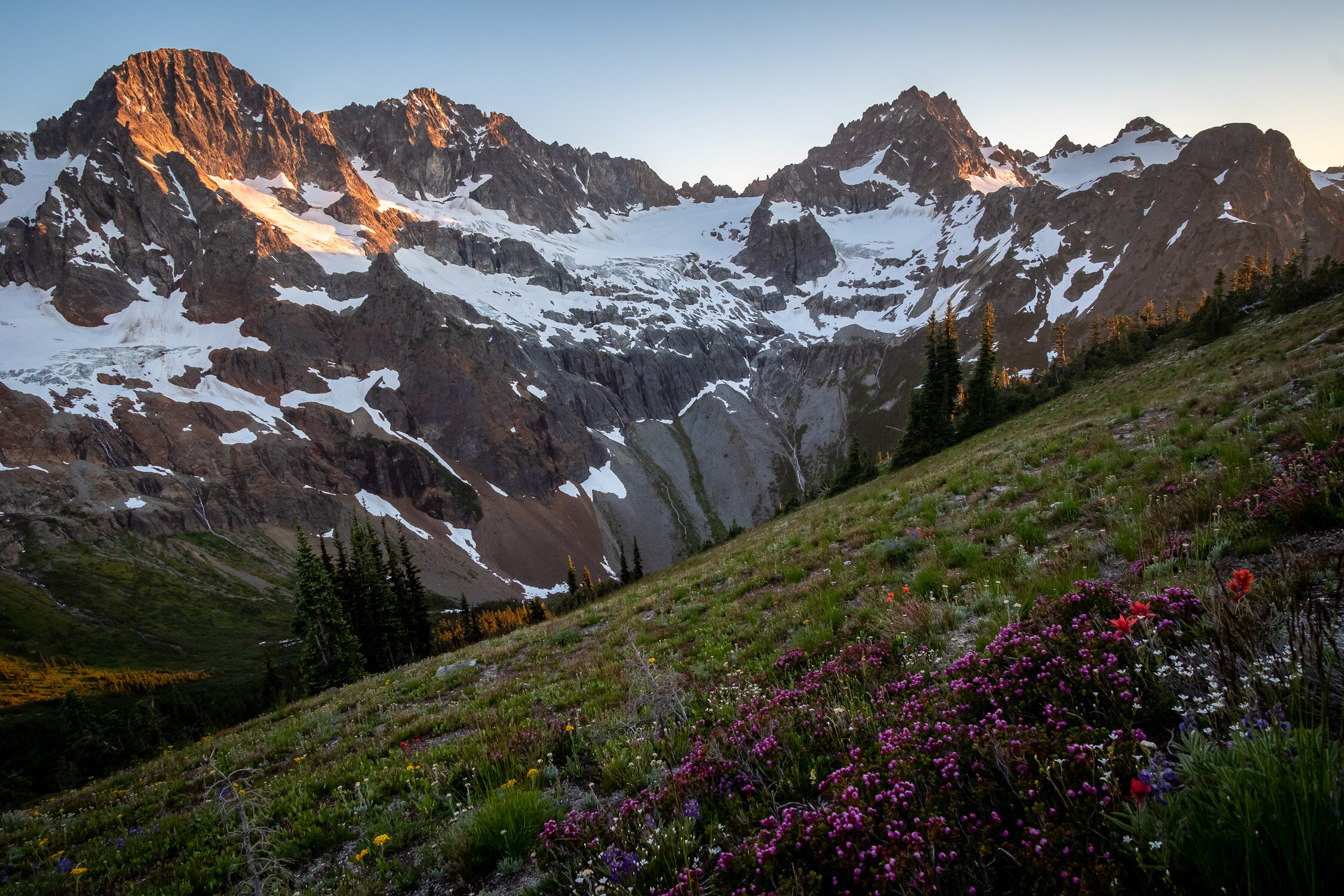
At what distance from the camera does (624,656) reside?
9.82 m

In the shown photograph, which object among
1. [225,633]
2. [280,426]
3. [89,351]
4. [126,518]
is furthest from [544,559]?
[89,351]

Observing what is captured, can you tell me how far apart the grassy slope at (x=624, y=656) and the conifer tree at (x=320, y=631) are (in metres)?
29.2

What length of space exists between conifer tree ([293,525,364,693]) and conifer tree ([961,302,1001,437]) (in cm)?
5939

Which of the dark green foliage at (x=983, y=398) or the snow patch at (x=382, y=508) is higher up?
the snow patch at (x=382, y=508)

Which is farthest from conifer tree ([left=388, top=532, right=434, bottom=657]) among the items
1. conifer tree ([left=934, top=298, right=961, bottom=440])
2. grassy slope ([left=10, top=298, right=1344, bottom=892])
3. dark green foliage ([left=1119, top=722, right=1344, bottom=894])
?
dark green foliage ([left=1119, top=722, right=1344, bottom=894])

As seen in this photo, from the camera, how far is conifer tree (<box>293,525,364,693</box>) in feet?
128

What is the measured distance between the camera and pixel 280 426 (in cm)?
17288

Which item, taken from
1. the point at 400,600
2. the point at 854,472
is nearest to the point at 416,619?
the point at 400,600

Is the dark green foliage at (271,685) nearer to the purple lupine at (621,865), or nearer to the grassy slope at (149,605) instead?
the grassy slope at (149,605)

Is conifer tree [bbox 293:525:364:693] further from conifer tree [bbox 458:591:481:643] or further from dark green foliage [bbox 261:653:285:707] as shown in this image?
conifer tree [bbox 458:591:481:643]

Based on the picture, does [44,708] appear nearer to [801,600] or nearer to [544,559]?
[544,559]

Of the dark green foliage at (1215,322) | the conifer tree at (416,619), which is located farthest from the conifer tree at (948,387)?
the conifer tree at (416,619)

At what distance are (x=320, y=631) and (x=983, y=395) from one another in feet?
219

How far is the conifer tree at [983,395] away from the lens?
177 feet
